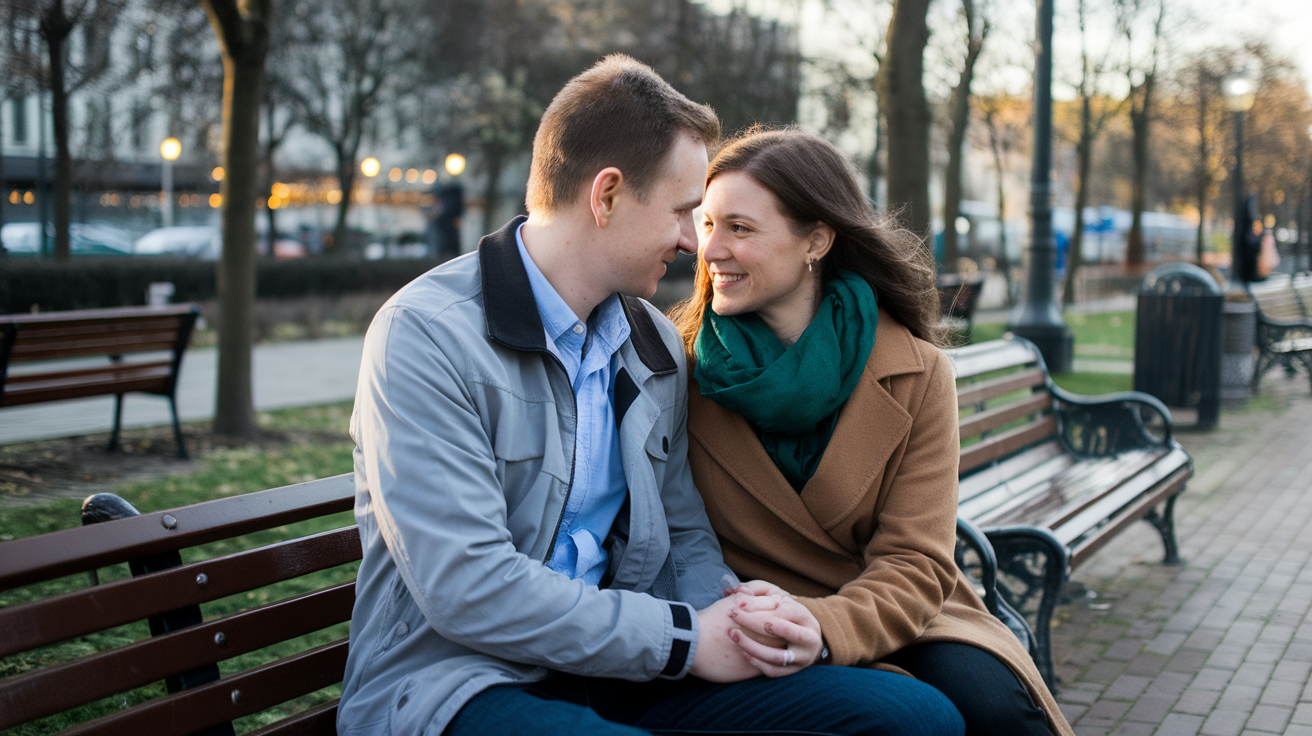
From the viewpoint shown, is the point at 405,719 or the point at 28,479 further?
the point at 28,479

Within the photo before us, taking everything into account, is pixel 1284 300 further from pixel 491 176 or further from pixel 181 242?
pixel 181 242

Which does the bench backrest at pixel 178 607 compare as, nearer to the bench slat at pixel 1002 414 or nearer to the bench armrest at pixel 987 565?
the bench armrest at pixel 987 565

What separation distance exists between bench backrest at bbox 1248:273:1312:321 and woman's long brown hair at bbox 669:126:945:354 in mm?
11495

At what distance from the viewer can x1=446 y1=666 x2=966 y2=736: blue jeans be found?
214 cm

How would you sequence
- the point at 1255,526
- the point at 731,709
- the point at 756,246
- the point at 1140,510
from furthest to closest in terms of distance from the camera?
the point at 1255,526, the point at 1140,510, the point at 756,246, the point at 731,709

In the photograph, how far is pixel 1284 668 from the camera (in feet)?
13.8

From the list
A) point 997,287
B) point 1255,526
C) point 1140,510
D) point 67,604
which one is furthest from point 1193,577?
point 997,287

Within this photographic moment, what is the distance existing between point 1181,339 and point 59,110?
51.1ft

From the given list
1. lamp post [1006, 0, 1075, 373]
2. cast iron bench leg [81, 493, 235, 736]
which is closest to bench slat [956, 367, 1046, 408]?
cast iron bench leg [81, 493, 235, 736]

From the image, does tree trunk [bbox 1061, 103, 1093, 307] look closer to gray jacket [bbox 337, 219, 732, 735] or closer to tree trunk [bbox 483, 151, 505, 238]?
tree trunk [bbox 483, 151, 505, 238]

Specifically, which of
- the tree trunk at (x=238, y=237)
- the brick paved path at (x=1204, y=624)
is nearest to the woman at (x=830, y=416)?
the brick paved path at (x=1204, y=624)

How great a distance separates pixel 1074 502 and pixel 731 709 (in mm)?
2840

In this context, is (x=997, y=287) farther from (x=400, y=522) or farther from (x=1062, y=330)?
(x=400, y=522)

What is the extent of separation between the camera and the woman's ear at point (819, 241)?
2.81 metres
